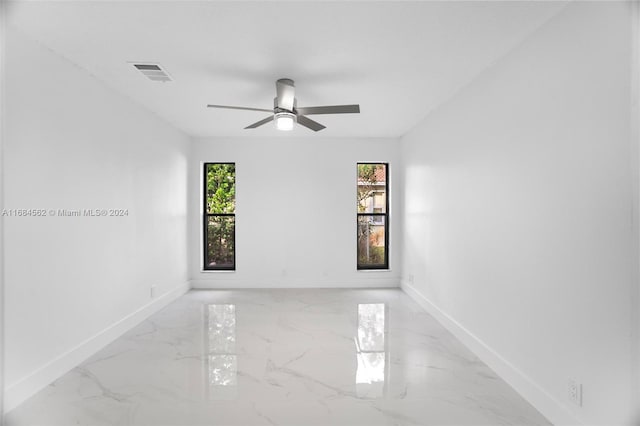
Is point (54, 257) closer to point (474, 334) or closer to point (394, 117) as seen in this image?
point (474, 334)

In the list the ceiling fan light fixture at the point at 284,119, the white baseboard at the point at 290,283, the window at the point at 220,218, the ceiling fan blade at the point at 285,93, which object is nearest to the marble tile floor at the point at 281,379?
the white baseboard at the point at 290,283

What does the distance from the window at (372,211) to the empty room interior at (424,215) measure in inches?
61.2

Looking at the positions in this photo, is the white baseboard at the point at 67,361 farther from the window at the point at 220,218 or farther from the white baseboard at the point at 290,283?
the window at the point at 220,218

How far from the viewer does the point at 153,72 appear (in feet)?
10.2

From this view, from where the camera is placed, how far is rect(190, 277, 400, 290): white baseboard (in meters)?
5.83

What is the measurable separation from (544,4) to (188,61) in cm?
256

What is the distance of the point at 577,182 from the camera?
2.00 m

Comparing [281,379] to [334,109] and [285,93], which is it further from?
[285,93]

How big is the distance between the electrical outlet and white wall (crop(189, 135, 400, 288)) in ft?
12.8

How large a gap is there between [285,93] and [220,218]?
10.9 feet

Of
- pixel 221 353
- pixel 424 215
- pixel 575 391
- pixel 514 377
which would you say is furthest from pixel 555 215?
pixel 221 353

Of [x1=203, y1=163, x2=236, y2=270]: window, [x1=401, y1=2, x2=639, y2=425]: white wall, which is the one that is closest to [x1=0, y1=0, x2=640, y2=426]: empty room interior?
[x1=401, y1=2, x2=639, y2=425]: white wall

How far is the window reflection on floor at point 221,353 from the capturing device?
2559 mm

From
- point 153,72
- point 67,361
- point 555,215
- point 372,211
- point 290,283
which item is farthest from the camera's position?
point 372,211
